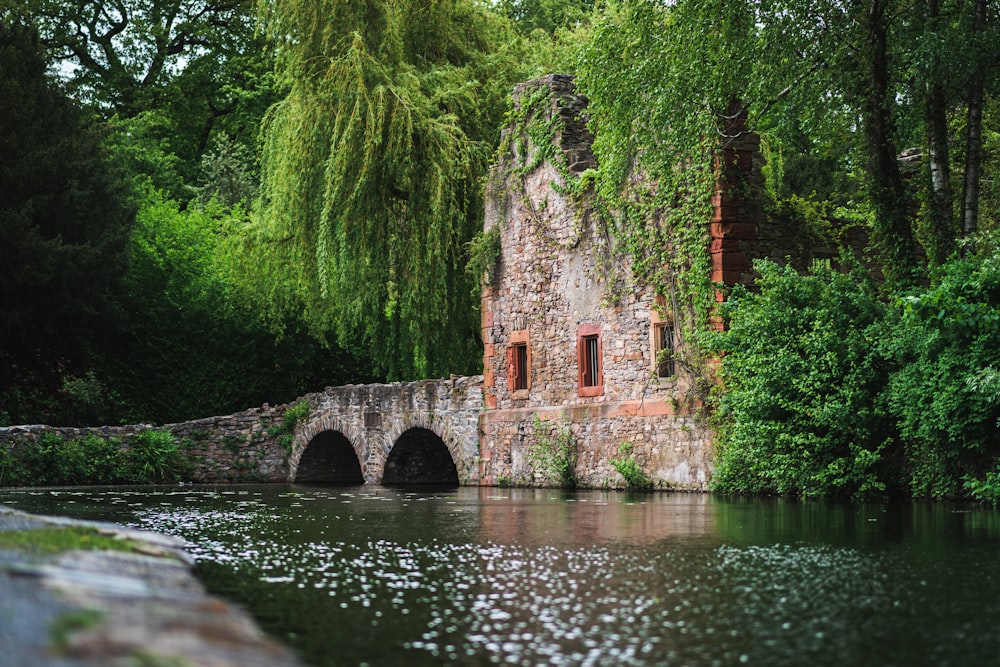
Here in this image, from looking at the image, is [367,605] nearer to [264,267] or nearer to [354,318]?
[354,318]

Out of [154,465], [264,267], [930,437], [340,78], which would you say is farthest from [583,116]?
[154,465]

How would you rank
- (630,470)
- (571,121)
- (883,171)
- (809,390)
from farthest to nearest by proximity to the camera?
(571,121)
(630,470)
(883,171)
(809,390)

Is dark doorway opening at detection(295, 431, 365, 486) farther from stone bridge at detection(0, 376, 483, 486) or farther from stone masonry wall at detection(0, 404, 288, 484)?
stone masonry wall at detection(0, 404, 288, 484)

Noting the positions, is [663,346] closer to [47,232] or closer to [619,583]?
[619,583]

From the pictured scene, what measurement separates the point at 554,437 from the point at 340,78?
7.30m

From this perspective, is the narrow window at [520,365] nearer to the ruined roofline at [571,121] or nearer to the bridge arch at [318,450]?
the ruined roofline at [571,121]

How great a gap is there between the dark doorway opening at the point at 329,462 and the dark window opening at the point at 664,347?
10183 millimetres

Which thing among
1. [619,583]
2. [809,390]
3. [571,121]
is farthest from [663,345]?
[619,583]

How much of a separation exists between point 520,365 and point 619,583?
50.6 ft

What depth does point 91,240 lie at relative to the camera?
2836 cm

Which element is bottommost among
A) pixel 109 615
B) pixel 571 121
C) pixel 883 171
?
pixel 109 615

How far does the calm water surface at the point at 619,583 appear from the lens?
505cm

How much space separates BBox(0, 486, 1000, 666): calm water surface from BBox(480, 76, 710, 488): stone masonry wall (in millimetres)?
5286

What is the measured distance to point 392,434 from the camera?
24.9 metres
